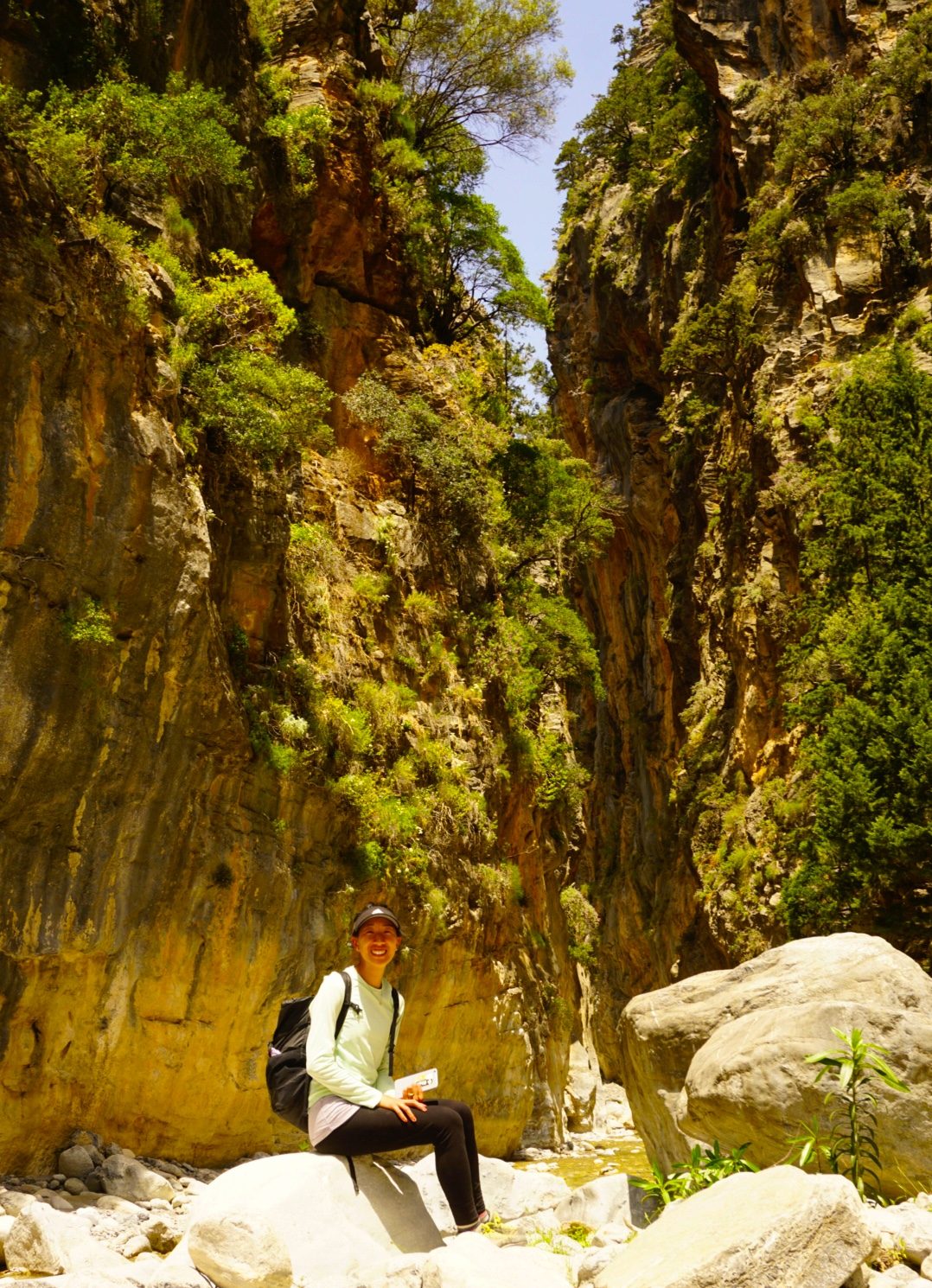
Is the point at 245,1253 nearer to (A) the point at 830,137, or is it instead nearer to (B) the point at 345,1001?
(B) the point at 345,1001

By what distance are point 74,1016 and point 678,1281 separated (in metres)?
7.78

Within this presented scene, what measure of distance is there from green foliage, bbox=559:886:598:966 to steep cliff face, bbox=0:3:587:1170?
646 cm

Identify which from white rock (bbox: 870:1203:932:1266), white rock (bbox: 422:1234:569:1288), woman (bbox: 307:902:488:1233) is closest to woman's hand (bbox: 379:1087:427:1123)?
woman (bbox: 307:902:488:1233)

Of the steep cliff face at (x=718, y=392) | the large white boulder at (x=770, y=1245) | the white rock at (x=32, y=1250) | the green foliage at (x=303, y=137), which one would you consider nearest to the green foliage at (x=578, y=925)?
the steep cliff face at (x=718, y=392)

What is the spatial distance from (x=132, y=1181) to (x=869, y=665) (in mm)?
13578

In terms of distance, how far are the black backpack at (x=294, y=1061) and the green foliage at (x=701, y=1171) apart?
92.2 inches

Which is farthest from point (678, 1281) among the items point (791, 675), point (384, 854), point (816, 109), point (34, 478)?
point (816, 109)

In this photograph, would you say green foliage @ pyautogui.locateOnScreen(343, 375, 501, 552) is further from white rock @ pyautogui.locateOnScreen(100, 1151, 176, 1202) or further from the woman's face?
the woman's face

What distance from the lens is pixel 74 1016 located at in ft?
33.6

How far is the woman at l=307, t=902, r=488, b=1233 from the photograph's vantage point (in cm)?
501

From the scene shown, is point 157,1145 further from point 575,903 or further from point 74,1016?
point 575,903

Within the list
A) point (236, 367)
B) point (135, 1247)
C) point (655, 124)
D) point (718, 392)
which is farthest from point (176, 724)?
point (655, 124)

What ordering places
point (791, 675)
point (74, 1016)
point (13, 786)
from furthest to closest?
point (791, 675) → point (74, 1016) → point (13, 786)

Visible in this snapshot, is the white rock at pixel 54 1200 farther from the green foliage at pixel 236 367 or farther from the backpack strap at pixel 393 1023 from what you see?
the green foliage at pixel 236 367
